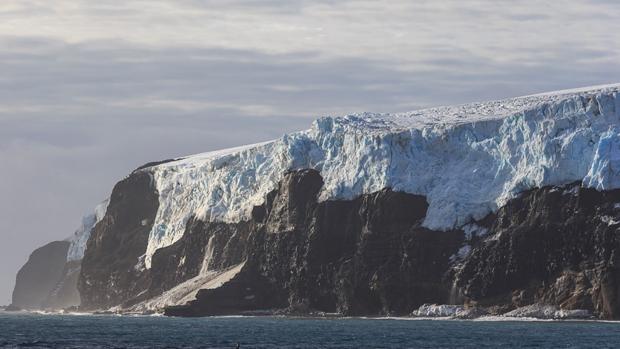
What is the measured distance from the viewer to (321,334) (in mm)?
161250

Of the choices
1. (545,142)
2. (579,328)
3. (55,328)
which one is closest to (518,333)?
(579,328)

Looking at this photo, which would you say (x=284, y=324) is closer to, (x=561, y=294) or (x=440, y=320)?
(x=440, y=320)

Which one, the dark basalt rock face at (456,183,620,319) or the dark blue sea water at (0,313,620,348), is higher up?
the dark basalt rock face at (456,183,620,319)

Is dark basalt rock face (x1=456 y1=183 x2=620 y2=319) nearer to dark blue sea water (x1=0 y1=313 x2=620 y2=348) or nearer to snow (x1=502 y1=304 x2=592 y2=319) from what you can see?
snow (x1=502 y1=304 x2=592 y2=319)

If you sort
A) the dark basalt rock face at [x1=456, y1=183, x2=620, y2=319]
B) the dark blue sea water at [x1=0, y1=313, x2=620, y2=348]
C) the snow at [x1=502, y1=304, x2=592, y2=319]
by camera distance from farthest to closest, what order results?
1. the dark basalt rock face at [x1=456, y1=183, x2=620, y2=319]
2. the snow at [x1=502, y1=304, x2=592, y2=319]
3. the dark blue sea water at [x1=0, y1=313, x2=620, y2=348]

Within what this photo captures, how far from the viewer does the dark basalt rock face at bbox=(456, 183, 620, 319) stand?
188m

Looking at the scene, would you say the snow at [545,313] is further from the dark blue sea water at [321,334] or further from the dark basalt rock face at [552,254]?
the dark blue sea water at [321,334]

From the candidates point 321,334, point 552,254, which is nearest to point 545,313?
point 552,254

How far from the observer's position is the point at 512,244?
643 ft

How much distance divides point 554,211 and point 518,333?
38570 mm

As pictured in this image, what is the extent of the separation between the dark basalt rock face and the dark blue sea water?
8.77m

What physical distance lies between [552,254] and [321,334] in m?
44.1

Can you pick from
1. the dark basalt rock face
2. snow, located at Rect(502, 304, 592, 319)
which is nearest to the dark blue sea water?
snow, located at Rect(502, 304, 592, 319)

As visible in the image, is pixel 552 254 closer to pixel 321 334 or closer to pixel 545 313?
pixel 545 313
